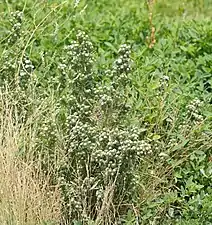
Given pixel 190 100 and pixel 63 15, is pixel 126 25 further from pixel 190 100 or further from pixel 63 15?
pixel 190 100

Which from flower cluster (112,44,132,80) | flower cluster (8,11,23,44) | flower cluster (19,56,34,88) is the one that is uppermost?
flower cluster (8,11,23,44)

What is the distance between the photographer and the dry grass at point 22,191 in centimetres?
446

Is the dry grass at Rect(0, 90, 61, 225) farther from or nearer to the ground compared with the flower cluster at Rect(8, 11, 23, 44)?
nearer to the ground

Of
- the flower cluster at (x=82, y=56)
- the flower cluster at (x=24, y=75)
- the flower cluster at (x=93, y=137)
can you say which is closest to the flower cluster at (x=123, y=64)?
the flower cluster at (x=93, y=137)

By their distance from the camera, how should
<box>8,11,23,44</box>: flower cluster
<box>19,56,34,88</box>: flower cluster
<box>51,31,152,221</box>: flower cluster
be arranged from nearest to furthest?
<box>51,31,152,221</box>: flower cluster
<box>19,56,34,88</box>: flower cluster
<box>8,11,23,44</box>: flower cluster

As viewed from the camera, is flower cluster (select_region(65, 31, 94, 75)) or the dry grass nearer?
the dry grass

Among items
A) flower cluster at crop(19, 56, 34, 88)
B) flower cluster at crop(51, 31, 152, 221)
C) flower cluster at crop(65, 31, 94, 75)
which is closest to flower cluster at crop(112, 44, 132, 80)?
flower cluster at crop(51, 31, 152, 221)

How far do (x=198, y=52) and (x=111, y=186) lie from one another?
224cm

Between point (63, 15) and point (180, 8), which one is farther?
point (180, 8)

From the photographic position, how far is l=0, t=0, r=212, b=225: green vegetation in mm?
4480

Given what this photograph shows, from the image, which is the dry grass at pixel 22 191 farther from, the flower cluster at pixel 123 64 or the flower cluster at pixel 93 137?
the flower cluster at pixel 123 64

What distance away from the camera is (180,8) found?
8531 mm

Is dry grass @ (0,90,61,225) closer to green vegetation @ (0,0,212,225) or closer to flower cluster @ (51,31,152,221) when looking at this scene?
green vegetation @ (0,0,212,225)

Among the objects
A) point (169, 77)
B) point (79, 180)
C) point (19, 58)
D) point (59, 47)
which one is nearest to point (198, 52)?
point (169, 77)
